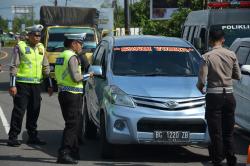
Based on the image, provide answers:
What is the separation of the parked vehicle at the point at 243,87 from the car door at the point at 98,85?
6.86 feet

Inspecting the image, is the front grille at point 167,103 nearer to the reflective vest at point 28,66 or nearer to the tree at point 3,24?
the reflective vest at point 28,66

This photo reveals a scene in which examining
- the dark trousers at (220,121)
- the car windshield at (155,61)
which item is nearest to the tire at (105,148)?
the car windshield at (155,61)

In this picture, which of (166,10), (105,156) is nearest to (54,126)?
(105,156)

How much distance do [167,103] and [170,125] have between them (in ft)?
0.96

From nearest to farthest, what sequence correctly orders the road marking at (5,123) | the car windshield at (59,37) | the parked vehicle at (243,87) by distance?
1. the parked vehicle at (243,87)
2. the road marking at (5,123)
3. the car windshield at (59,37)

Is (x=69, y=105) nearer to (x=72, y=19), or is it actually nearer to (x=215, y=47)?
(x=215, y=47)

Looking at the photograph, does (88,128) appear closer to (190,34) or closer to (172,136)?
(172,136)

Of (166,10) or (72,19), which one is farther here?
(166,10)

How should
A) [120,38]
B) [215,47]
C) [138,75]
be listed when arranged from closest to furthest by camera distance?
[215,47] → [138,75] → [120,38]

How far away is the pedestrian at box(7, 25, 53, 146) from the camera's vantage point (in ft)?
35.0

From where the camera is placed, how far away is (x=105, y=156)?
943 cm

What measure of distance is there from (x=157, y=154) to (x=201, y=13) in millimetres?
9005

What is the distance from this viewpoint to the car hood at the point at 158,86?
916 centimetres

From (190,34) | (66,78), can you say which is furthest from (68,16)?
(66,78)
